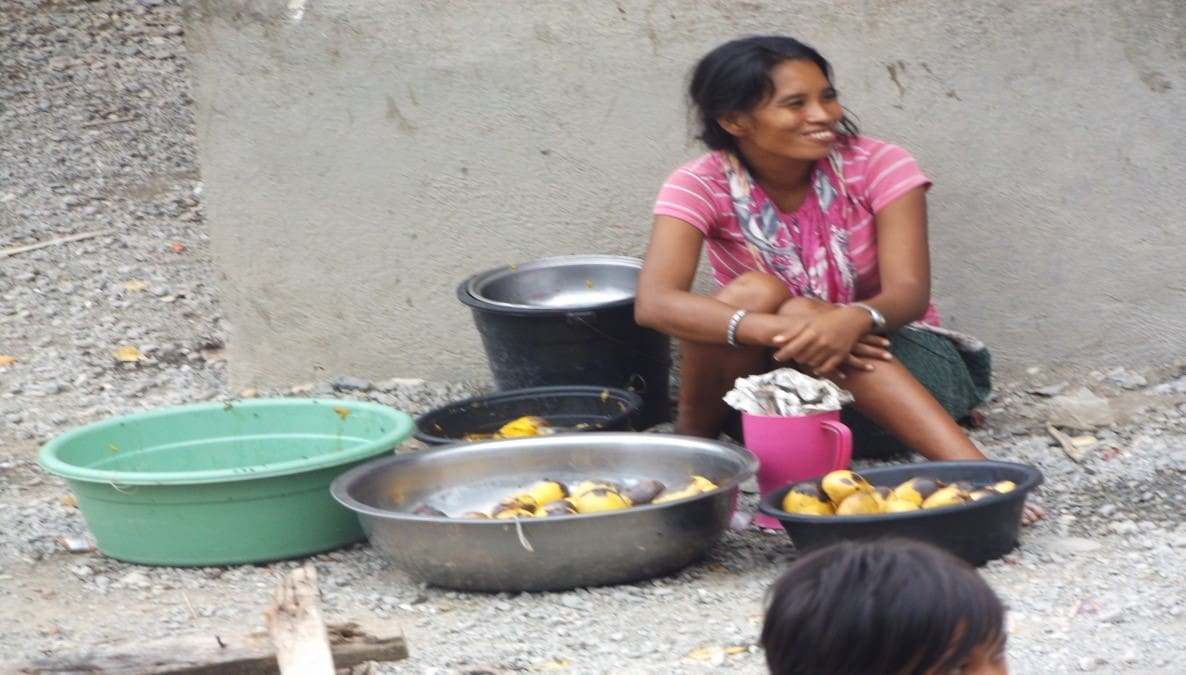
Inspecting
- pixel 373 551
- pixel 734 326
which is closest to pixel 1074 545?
pixel 734 326

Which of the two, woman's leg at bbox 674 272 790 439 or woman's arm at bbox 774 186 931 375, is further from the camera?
woman's leg at bbox 674 272 790 439

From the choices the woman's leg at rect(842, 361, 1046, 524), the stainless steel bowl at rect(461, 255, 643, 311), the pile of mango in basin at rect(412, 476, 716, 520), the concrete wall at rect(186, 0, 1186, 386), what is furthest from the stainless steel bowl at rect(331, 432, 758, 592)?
the concrete wall at rect(186, 0, 1186, 386)

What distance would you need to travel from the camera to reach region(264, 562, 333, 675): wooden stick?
2.43 m

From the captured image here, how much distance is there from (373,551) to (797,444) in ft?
3.41

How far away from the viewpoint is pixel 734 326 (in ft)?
12.1

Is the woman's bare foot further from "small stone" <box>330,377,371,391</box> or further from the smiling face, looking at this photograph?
"small stone" <box>330,377,371,391</box>

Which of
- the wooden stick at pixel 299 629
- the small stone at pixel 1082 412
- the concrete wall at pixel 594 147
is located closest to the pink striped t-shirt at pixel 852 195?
the concrete wall at pixel 594 147

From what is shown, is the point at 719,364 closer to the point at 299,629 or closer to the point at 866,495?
the point at 866,495

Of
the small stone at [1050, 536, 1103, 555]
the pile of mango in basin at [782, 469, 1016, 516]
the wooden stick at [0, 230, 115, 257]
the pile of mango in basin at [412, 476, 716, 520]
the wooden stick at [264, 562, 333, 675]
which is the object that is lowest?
the wooden stick at [0, 230, 115, 257]

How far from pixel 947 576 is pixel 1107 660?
147 centimetres

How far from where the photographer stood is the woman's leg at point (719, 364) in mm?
3729

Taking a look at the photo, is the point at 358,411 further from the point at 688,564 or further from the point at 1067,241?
the point at 1067,241

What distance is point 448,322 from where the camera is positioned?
4.86 meters

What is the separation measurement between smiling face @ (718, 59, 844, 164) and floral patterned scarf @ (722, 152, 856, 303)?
128mm
